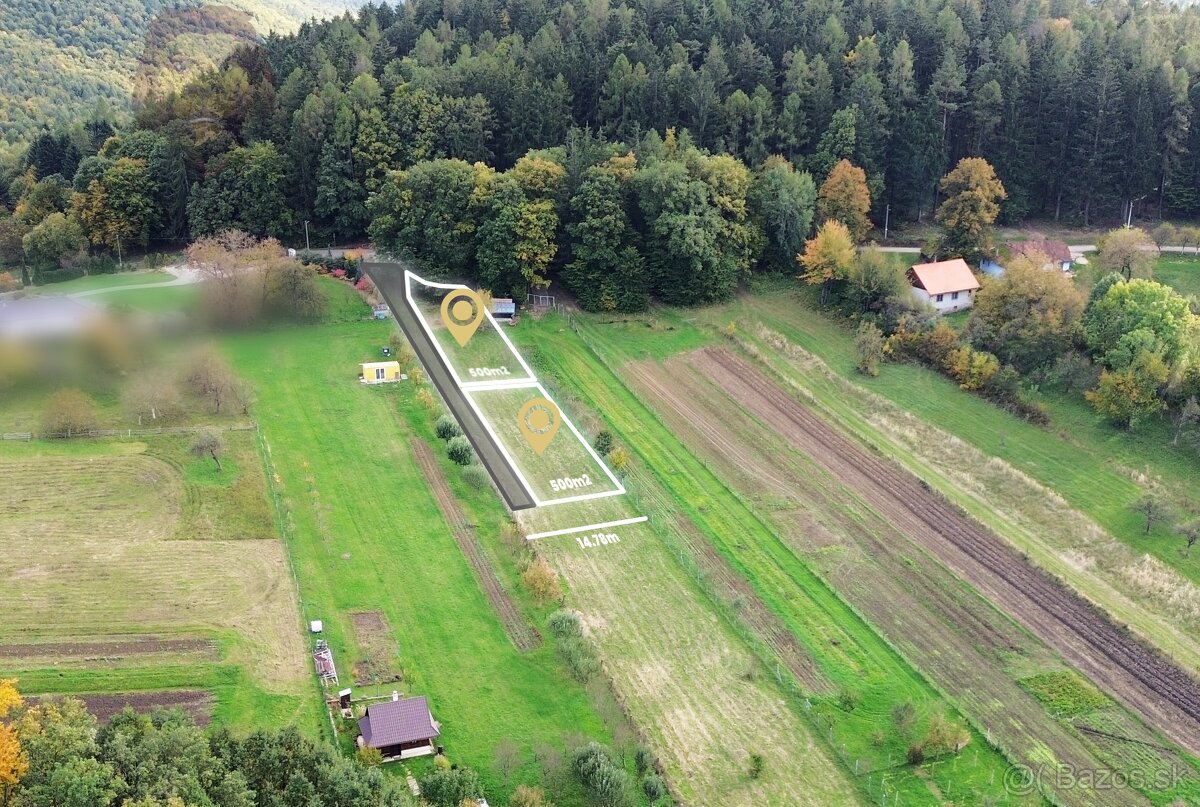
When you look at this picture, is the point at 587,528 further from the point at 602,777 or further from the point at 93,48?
the point at 93,48

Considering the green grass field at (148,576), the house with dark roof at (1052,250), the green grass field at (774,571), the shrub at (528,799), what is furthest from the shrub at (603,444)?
the house with dark roof at (1052,250)

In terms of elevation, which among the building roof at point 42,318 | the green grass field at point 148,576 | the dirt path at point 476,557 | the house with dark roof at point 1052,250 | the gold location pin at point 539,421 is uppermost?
the house with dark roof at point 1052,250

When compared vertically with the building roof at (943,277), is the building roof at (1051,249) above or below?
above

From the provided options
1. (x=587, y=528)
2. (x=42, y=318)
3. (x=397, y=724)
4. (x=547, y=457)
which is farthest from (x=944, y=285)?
(x=42, y=318)

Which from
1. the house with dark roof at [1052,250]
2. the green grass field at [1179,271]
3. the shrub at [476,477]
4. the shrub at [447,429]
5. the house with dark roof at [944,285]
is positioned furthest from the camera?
the house with dark roof at [1052,250]

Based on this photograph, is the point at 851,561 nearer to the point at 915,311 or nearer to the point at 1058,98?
the point at 915,311

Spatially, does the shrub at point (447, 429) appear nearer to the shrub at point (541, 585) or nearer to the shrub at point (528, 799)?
the shrub at point (541, 585)

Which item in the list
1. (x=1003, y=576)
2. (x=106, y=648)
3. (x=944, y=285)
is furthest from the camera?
(x=944, y=285)

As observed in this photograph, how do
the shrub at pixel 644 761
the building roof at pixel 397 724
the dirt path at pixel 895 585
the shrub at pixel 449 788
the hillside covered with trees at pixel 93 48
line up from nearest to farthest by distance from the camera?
1. the shrub at pixel 449 788
2. the building roof at pixel 397 724
3. the shrub at pixel 644 761
4. the dirt path at pixel 895 585
5. the hillside covered with trees at pixel 93 48

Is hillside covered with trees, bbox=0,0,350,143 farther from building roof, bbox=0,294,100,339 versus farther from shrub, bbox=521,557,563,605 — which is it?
shrub, bbox=521,557,563,605
